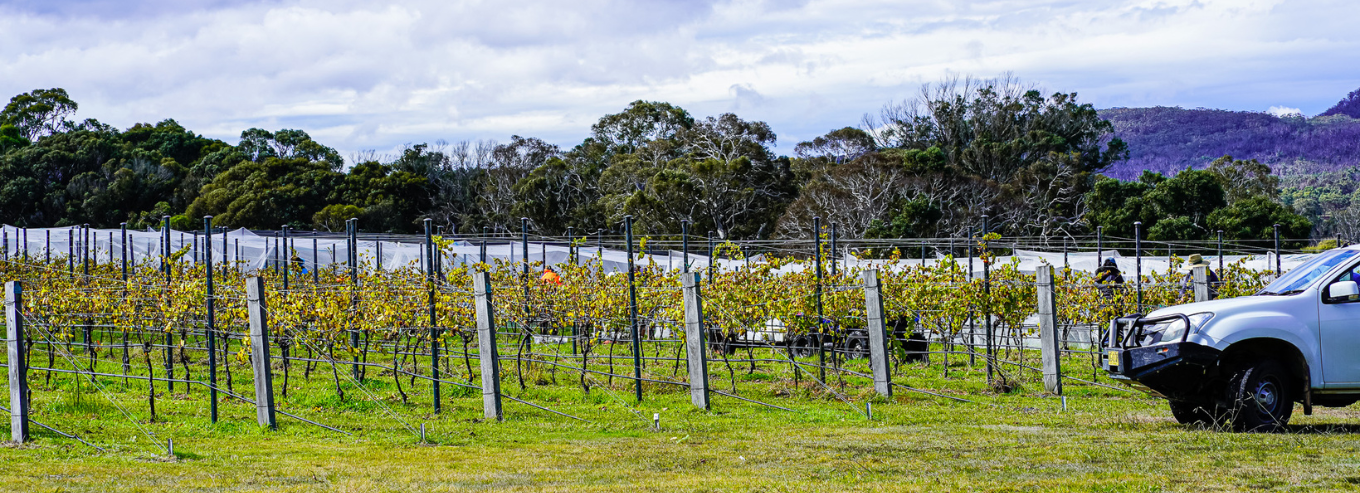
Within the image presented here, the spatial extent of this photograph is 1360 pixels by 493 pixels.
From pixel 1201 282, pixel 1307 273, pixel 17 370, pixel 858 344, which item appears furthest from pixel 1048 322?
pixel 17 370

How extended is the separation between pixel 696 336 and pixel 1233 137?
179582 millimetres

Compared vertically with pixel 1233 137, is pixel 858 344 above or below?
below

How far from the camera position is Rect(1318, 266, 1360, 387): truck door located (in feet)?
28.9

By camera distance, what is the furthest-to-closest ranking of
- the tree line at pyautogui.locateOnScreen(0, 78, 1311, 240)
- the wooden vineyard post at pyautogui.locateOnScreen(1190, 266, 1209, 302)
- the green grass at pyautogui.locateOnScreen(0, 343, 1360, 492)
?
the tree line at pyautogui.locateOnScreen(0, 78, 1311, 240) → the wooden vineyard post at pyautogui.locateOnScreen(1190, 266, 1209, 302) → the green grass at pyautogui.locateOnScreen(0, 343, 1360, 492)

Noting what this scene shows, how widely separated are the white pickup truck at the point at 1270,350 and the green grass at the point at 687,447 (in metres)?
0.31

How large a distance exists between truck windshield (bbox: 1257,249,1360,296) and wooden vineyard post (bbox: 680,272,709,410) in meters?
4.93

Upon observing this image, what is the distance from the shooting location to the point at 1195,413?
9.44 metres

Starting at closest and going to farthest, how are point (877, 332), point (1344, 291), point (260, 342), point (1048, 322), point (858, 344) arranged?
1. point (1344, 291)
2. point (260, 342)
3. point (877, 332)
4. point (1048, 322)
5. point (858, 344)

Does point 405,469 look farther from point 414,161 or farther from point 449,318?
point 414,161

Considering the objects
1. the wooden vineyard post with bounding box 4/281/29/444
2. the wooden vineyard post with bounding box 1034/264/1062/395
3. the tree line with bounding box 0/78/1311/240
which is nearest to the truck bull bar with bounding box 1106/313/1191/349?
the wooden vineyard post with bounding box 1034/264/1062/395

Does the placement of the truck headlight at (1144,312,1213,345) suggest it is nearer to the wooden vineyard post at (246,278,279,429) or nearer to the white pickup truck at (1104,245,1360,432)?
the white pickup truck at (1104,245,1360,432)

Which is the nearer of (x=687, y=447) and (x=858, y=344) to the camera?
(x=687, y=447)

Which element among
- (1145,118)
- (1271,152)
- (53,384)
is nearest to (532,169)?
(53,384)

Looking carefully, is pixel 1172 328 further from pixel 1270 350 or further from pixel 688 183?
pixel 688 183
